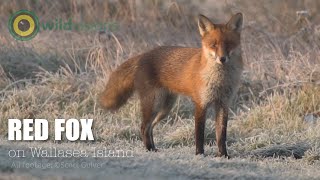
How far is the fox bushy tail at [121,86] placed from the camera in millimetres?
7836

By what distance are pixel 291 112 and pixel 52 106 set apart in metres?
3.14

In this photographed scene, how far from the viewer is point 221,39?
671 centimetres

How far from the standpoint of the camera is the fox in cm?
686

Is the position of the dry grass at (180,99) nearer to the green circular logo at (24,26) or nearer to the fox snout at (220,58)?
the green circular logo at (24,26)

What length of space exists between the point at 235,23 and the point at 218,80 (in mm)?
582

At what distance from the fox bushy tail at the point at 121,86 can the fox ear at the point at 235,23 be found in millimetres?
1361

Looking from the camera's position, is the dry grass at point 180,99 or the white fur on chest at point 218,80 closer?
the white fur on chest at point 218,80

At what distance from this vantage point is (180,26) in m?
13.7

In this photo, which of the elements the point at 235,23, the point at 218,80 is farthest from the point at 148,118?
the point at 235,23

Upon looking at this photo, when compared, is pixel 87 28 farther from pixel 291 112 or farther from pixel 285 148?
pixel 285 148

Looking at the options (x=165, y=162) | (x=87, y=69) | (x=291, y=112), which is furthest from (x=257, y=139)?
(x=87, y=69)

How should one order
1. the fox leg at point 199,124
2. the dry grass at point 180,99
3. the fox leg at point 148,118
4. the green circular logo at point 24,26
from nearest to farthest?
1. the fox leg at point 199,124
2. the fox leg at point 148,118
3. the dry grass at point 180,99
4. the green circular logo at point 24,26

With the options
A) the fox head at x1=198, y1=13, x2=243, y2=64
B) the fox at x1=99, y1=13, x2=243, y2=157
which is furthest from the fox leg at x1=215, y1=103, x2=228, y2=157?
the fox head at x1=198, y1=13, x2=243, y2=64

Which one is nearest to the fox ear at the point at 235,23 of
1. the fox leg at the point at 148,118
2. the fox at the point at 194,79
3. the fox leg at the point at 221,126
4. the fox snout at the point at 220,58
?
the fox at the point at 194,79
